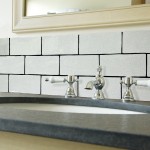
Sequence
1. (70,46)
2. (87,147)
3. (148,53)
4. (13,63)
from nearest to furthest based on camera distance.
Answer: (87,147), (148,53), (70,46), (13,63)

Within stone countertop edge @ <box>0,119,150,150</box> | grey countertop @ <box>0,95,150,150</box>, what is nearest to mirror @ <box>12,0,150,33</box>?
grey countertop @ <box>0,95,150,150</box>

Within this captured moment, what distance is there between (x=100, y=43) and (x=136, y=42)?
0.12 m

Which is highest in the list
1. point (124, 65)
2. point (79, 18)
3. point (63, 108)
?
point (79, 18)

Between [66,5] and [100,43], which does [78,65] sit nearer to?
[100,43]

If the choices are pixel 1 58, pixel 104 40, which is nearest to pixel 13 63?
pixel 1 58

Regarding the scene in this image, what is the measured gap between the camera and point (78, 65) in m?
0.93

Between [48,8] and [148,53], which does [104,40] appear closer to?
[148,53]

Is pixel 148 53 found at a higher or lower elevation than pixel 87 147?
higher

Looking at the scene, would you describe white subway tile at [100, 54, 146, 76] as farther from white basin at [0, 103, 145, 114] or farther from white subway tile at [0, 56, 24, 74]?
white subway tile at [0, 56, 24, 74]

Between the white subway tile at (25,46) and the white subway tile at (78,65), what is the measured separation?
0.37ft

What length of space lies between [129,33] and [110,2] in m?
0.12

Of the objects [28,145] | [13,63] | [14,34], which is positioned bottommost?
[28,145]

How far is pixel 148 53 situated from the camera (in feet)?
2.68

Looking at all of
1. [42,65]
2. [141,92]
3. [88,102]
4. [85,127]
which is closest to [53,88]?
[42,65]
